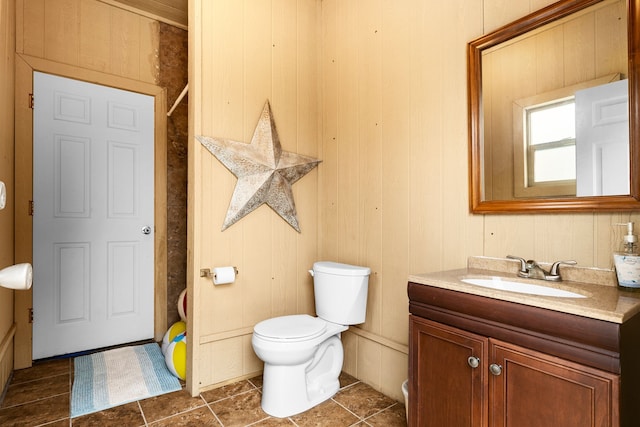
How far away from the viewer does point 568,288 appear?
1.23 metres

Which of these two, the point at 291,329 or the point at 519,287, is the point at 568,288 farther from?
the point at 291,329

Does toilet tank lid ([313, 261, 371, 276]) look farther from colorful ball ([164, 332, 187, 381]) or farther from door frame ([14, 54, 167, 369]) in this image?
door frame ([14, 54, 167, 369])

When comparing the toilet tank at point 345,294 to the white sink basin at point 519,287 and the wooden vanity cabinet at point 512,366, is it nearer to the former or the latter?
the wooden vanity cabinet at point 512,366

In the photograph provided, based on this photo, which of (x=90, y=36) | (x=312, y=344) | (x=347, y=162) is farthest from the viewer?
(x=90, y=36)

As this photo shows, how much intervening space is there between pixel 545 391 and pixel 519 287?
46cm

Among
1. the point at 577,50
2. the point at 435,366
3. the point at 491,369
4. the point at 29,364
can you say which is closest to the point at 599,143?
the point at 577,50

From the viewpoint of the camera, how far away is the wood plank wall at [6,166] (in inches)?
75.9

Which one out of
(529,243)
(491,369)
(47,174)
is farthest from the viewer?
(47,174)

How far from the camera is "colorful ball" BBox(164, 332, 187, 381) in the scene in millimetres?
2184

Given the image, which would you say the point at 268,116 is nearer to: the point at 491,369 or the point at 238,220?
the point at 238,220

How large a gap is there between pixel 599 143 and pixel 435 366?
1.02m

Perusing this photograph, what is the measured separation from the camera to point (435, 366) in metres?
1.31

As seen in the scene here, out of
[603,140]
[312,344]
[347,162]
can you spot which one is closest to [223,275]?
[312,344]

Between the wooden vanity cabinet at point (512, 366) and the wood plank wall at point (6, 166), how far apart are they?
2.25 metres
